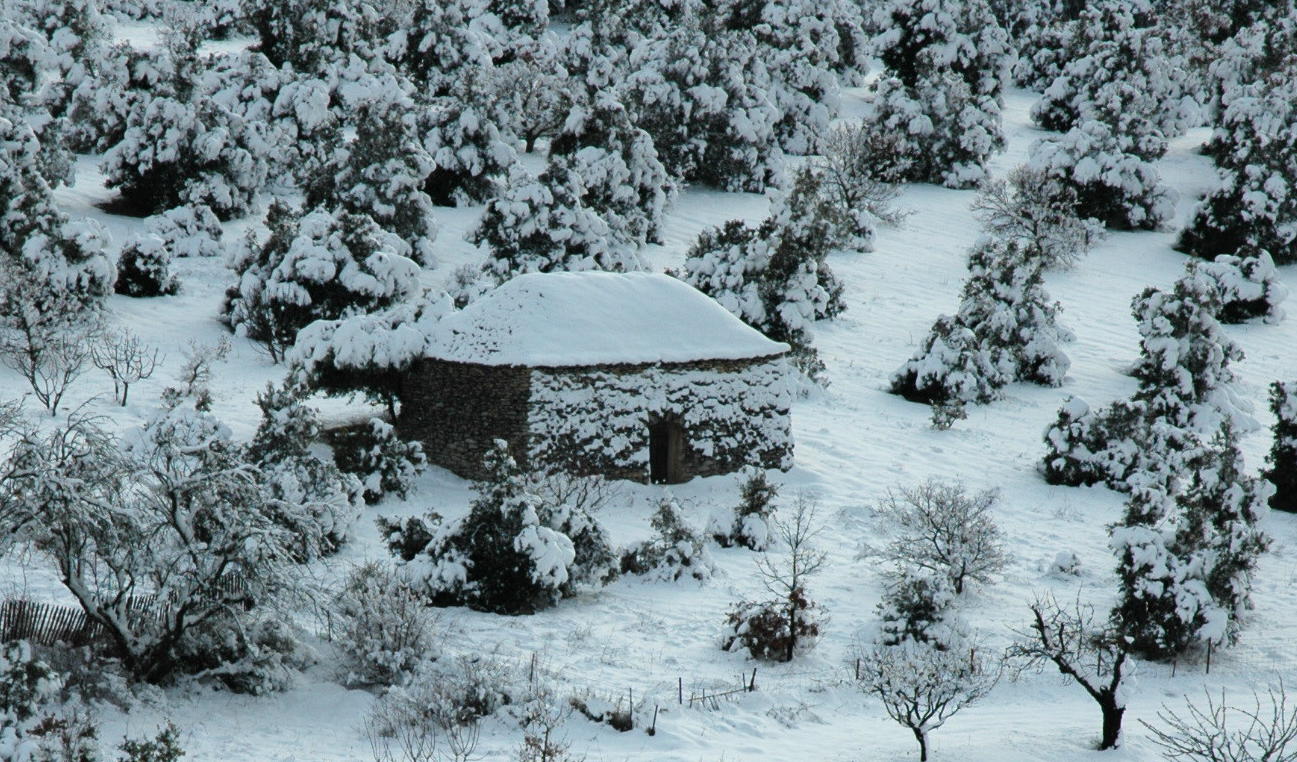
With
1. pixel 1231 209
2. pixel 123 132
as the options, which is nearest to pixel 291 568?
pixel 123 132

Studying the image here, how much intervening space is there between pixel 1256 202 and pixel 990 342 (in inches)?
657

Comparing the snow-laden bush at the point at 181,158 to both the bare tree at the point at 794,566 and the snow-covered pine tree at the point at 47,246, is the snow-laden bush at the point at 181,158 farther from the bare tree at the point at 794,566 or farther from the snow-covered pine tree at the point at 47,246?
the bare tree at the point at 794,566

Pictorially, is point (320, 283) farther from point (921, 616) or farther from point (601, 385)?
point (921, 616)

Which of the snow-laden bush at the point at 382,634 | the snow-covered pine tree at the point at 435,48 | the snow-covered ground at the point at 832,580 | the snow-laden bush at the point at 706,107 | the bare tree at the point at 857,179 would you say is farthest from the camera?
the snow-covered pine tree at the point at 435,48

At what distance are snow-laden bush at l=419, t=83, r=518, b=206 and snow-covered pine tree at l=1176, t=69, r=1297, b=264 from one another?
2446 cm

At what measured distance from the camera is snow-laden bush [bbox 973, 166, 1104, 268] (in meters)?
45.3

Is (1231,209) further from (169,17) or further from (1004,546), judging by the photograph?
(169,17)

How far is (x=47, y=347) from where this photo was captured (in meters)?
27.4

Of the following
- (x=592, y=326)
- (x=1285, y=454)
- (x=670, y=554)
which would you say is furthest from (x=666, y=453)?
(x=1285, y=454)

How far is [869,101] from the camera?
204 ft

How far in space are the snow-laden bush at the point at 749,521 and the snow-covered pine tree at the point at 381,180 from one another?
654 inches

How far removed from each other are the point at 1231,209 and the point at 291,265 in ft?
107

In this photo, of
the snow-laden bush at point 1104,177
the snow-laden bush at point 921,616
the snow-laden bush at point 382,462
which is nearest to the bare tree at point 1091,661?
the snow-laden bush at point 921,616

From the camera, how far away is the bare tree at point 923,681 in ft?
52.8
